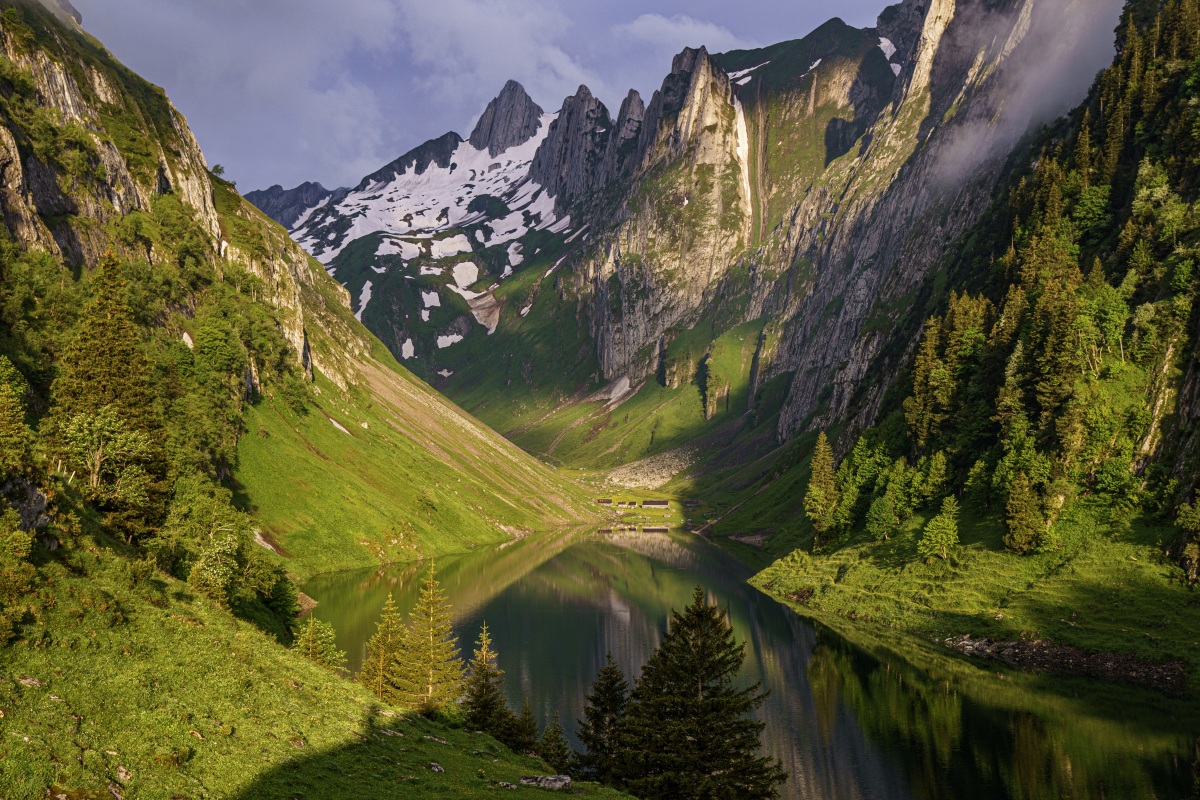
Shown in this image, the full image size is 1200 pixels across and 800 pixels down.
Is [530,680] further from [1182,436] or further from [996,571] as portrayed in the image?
[1182,436]

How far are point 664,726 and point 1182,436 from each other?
67.4 m

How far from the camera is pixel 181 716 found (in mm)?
24094

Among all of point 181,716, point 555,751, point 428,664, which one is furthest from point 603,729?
point 181,716

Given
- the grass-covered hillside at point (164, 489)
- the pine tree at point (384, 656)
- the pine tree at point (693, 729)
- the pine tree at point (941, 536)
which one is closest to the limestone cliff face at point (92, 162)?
the grass-covered hillside at point (164, 489)

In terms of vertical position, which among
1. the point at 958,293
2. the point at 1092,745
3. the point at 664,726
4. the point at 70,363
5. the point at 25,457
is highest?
the point at 958,293

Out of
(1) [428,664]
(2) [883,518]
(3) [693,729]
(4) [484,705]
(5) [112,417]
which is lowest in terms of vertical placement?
(4) [484,705]

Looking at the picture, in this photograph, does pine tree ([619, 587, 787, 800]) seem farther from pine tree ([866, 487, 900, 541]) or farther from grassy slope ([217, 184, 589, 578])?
grassy slope ([217, 184, 589, 578])

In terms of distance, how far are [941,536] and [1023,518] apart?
35.6 feet

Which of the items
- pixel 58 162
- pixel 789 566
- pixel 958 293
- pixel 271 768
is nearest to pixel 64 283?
pixel 58 162

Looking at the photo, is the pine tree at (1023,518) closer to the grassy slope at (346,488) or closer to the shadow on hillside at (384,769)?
the shadow on hillside at (384,769)

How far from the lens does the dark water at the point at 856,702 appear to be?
165ft

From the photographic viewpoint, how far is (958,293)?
144 metres

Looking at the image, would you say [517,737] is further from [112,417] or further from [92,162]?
[92,162]

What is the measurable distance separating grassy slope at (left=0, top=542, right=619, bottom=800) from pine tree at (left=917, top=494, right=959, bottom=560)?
69.4 m
